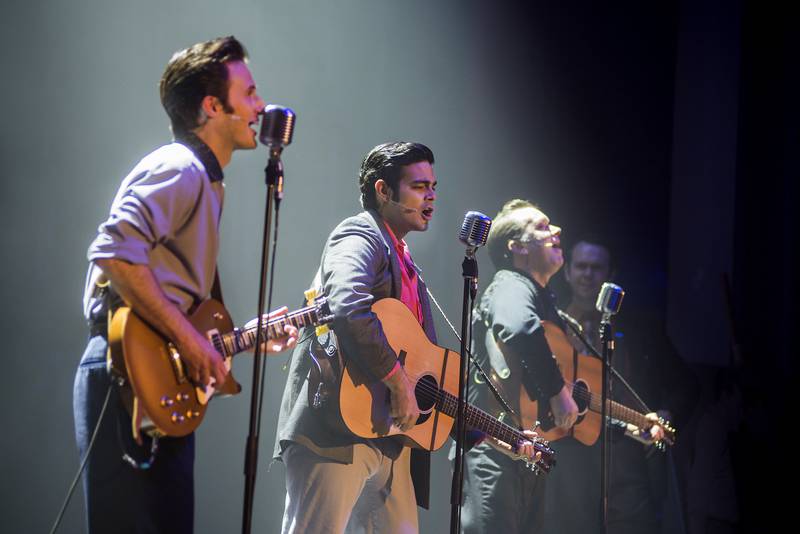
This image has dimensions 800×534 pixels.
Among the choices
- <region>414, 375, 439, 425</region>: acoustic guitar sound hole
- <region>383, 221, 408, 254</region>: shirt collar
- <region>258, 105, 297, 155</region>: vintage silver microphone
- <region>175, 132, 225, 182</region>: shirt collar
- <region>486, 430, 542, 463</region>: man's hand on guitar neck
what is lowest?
<region>486, 430, 542, 463</region>: man's hand on guitar neck

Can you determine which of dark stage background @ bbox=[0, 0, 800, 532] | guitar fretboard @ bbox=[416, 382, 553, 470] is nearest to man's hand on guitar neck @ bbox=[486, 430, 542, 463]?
guitar fretboard @ bbox=[416, 382, 553, 470]

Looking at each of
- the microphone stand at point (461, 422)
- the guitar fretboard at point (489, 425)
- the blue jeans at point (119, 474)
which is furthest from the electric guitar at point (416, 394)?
the blue jeans at point (119, 474)

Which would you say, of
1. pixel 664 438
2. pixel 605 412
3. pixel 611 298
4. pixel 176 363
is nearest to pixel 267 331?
pixel 176 363

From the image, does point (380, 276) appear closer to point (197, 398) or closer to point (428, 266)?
point (197, 398)

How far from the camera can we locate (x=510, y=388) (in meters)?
4.44

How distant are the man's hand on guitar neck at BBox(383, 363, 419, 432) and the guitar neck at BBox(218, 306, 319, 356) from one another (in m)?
0.40

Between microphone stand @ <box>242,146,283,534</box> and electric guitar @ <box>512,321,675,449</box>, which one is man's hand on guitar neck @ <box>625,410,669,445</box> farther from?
microphone stand @ <box>242,146,283,534</box>

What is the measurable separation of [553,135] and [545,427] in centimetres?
258

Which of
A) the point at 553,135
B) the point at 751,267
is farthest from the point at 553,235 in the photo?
the point at 751,267

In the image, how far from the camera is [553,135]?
6125mm

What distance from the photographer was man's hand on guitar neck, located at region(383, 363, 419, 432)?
3.18 m

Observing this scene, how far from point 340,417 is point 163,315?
107cm

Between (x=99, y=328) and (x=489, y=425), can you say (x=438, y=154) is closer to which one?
(x=489, y=425)

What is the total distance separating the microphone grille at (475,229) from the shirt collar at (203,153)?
3.53 ft
